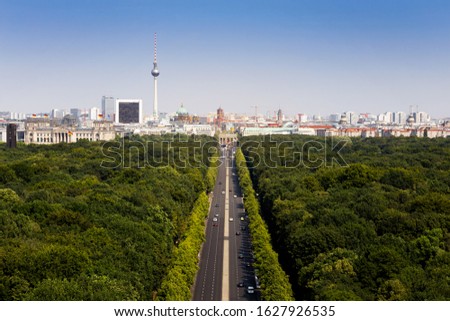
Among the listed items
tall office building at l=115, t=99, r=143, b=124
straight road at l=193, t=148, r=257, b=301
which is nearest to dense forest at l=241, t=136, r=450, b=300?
straight road at l=193, t=148, r=257, b=301

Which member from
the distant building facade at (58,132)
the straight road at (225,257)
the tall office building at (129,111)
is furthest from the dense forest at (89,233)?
the tall office building at (129,111)

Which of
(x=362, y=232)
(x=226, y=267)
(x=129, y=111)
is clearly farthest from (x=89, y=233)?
(x=129, y=111)

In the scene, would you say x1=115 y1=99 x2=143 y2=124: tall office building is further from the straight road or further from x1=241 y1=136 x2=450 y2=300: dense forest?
x1=241 y1=136 x2=450 y2=300: dense forest

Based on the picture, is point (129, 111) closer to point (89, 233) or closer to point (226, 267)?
point (226, 267)

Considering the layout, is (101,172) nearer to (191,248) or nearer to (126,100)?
(191,248)

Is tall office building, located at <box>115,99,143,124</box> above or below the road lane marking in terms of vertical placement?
above

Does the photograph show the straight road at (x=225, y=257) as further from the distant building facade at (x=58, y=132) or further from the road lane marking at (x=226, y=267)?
the distant building facade at (x=58, y=132)
